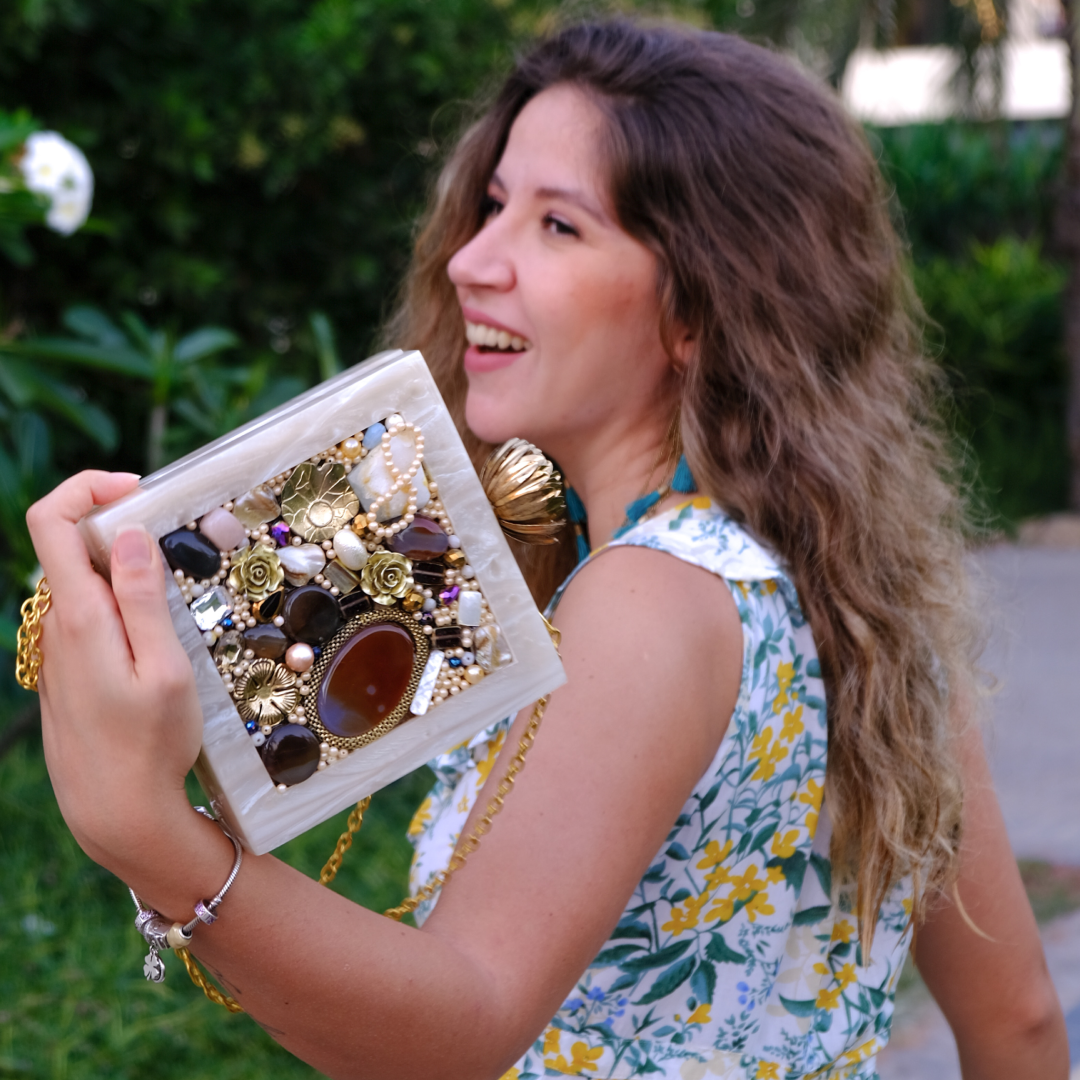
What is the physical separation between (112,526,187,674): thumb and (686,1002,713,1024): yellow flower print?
0.73 m

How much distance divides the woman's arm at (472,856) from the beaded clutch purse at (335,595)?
0.03 m

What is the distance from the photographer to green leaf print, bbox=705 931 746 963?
122 cm

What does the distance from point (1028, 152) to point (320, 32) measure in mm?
9466

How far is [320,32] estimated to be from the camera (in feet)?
11.7

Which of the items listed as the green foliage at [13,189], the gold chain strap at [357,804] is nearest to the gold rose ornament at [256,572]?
the gold chain strap at [357,804]

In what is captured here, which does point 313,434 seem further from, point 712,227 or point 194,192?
point 194,192

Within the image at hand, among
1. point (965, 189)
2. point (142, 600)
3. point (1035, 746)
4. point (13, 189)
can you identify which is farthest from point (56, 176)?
point (965, 189)

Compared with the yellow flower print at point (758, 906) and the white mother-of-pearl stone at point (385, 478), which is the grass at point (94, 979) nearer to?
the yellow flower print at point (758, 906)

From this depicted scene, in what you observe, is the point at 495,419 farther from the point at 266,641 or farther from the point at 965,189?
the point at 965,189

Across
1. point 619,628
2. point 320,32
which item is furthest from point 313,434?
point 320,32

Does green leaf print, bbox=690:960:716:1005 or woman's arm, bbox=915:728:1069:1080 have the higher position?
green leaf print, bbox=690:960:716:1005

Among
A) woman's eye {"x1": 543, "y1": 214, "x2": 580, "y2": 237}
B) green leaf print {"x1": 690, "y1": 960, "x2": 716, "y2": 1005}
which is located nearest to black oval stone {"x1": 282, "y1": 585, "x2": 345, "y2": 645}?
green leaf print {"x1": 690, "y1": 960, "x2": 716, "y2": 1005}

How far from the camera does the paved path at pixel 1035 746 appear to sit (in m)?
2.79

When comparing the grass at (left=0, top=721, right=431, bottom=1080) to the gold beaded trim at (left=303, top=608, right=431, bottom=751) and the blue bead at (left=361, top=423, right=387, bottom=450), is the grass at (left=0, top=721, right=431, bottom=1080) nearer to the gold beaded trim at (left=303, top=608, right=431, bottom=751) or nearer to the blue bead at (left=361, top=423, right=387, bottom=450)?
the gold beaded trim at (left=303, top=608, right=431, bottom=751)
